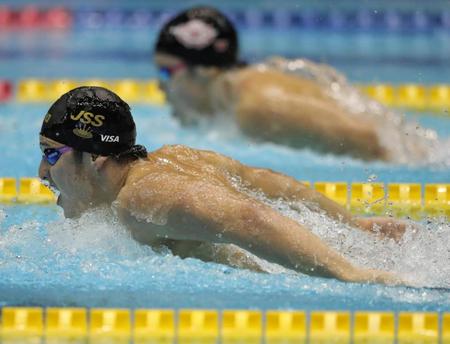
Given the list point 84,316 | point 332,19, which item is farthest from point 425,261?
point 332,19

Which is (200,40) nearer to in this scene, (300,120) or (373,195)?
(300,120)

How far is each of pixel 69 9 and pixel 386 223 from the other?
6031 mm

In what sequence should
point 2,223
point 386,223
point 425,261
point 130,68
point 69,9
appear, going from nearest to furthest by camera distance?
point 425,261 < point 386,223 < point 2,223 < point 130,68 < point 69,9

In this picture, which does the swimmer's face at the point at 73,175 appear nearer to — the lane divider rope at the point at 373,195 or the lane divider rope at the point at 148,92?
the lane divider rope at the point at 373,195

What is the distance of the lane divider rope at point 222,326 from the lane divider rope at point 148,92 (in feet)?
11.7

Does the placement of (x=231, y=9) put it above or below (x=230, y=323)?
above

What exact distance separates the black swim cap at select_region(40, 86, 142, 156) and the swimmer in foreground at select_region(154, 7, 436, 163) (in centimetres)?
185

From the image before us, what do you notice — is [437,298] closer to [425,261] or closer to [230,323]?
[425,261]

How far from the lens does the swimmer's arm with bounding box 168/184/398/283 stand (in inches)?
116

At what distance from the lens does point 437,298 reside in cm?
306

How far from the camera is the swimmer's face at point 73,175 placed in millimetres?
3162

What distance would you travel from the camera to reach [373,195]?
4.35 metres

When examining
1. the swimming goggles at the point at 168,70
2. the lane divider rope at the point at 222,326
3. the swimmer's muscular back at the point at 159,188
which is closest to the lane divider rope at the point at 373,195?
the swimming goggles at the point at 168,70

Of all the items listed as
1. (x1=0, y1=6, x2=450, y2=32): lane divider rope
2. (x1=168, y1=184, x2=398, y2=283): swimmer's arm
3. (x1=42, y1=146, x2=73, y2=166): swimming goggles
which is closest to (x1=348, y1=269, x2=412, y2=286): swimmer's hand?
(x1=168, y1=184, x2=398, y2=283): swimmer's arm
